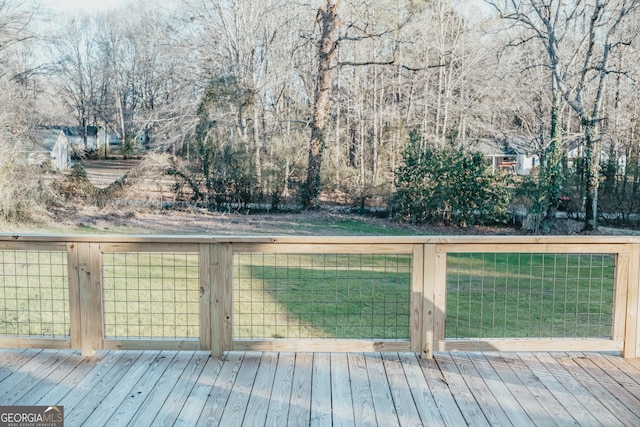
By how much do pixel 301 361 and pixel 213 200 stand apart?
12.1 m

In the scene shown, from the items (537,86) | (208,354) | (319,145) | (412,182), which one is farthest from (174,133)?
(208,354)

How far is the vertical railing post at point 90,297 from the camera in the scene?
11.3 feet

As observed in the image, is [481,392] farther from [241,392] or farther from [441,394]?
[241,392]

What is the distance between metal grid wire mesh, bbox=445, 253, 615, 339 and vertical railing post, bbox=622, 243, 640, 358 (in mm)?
383

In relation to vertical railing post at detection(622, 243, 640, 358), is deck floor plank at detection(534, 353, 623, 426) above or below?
below

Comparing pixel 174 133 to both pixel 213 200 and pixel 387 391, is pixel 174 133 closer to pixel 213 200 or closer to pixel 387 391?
pixel 213 200

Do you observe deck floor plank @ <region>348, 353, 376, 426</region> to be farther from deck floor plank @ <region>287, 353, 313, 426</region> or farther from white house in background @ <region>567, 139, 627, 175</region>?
white house in background @ <region>567, 139, 627, 175</region>

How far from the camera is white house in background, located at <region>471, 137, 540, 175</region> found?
21431 mm

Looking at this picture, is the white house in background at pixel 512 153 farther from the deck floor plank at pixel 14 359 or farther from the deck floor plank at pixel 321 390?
the deck floor plank at pixel 14 359

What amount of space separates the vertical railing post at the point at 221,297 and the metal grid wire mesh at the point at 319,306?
0.49 metres

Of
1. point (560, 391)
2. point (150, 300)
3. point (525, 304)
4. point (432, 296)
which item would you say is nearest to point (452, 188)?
point (525, 304)

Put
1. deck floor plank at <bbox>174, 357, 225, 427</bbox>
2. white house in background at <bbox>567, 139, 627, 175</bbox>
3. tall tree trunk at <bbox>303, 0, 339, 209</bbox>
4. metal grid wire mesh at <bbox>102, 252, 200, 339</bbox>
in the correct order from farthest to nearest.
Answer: tall tree trunk at <bbox>303, 0, 339, 209</bbox>
white house in background at <bbox>567, 139, 627, 175</bbox>
metal grid wire mesh at <bbox>102, 252, 200, 339</bbox>
deck floor plank at <bbox>174, 357, 225, 427</bbox>

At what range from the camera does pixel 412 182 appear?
13.5 m

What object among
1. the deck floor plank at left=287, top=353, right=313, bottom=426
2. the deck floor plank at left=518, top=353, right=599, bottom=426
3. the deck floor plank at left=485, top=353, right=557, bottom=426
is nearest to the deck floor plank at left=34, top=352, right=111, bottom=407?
the deck floor plank at left=287, top=353, right=313, bottom=426
